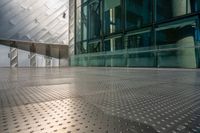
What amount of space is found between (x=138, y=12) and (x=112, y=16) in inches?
99.6

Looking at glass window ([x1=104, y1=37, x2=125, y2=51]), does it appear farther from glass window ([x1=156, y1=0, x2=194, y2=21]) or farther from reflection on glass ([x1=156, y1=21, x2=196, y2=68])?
glass window ([x1=156, y1=0, x2=194, y2=21])

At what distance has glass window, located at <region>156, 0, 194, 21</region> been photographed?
342 inches

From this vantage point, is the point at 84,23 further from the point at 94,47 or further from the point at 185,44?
the point at 185,44

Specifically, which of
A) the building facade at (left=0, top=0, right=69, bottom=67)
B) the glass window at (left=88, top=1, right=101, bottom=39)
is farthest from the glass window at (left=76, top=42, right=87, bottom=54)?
the building facade at (left=0, top=0, right=69, bottom=67)

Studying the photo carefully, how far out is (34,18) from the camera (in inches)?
714

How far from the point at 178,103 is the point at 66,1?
2064cm

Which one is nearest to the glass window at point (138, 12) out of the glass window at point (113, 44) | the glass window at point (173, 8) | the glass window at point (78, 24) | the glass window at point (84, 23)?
the glass window at point (173, 8)

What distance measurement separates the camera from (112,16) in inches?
534

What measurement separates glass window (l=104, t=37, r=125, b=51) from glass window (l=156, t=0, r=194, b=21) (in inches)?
123

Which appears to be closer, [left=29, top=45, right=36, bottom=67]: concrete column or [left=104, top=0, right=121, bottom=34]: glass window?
[left=104, top=0, right=121, bottom=34]: glass window

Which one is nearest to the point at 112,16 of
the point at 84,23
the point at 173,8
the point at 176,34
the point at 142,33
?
the point at 142,33

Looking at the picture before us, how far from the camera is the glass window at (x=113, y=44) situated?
1222 cm

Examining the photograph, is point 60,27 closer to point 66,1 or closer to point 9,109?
point 66,1

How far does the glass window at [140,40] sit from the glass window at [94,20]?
402 cm
